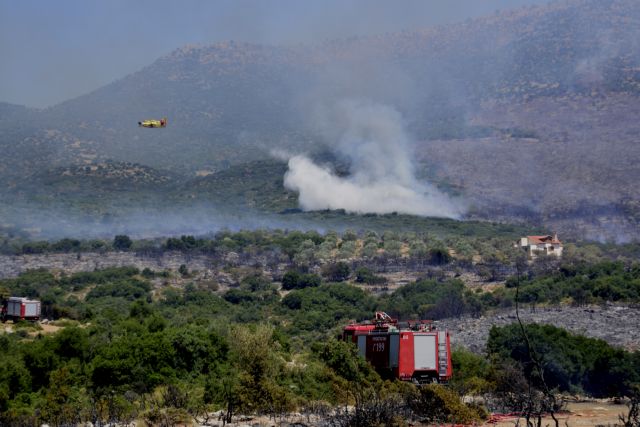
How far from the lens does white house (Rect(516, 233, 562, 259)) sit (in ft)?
369

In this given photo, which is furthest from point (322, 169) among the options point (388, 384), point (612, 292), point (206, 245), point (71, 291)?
point (388, 384)

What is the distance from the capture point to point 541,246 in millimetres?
114500

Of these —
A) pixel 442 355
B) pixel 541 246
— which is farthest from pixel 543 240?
pixel 442 355

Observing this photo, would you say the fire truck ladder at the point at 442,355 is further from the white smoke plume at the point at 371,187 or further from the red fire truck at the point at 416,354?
the white smoke plume at the point at 371,187

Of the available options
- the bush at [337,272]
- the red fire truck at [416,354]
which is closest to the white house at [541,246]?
the bush at [337,272]

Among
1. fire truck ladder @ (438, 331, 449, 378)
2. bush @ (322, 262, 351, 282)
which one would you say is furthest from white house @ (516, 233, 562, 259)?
fire truck ladder @ (438, 331, 449, 378)

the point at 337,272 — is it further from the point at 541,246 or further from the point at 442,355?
the point at 442,355

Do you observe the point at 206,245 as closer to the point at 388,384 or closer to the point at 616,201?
the point at 616,201

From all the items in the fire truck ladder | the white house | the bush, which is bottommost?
the fire truck ladder

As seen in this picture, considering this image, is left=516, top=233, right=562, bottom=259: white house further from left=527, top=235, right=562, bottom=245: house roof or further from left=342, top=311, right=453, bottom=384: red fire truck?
left=342, top=311, right=453, bottom=384: red fire truck

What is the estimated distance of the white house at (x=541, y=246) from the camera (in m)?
112

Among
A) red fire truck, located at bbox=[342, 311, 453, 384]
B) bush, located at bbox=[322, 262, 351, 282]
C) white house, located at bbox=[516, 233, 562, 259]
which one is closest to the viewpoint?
red fire truck, located at bbox=[342, 311, 453, 384]

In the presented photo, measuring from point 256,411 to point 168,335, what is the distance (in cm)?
1149

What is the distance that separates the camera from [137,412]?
122ft
